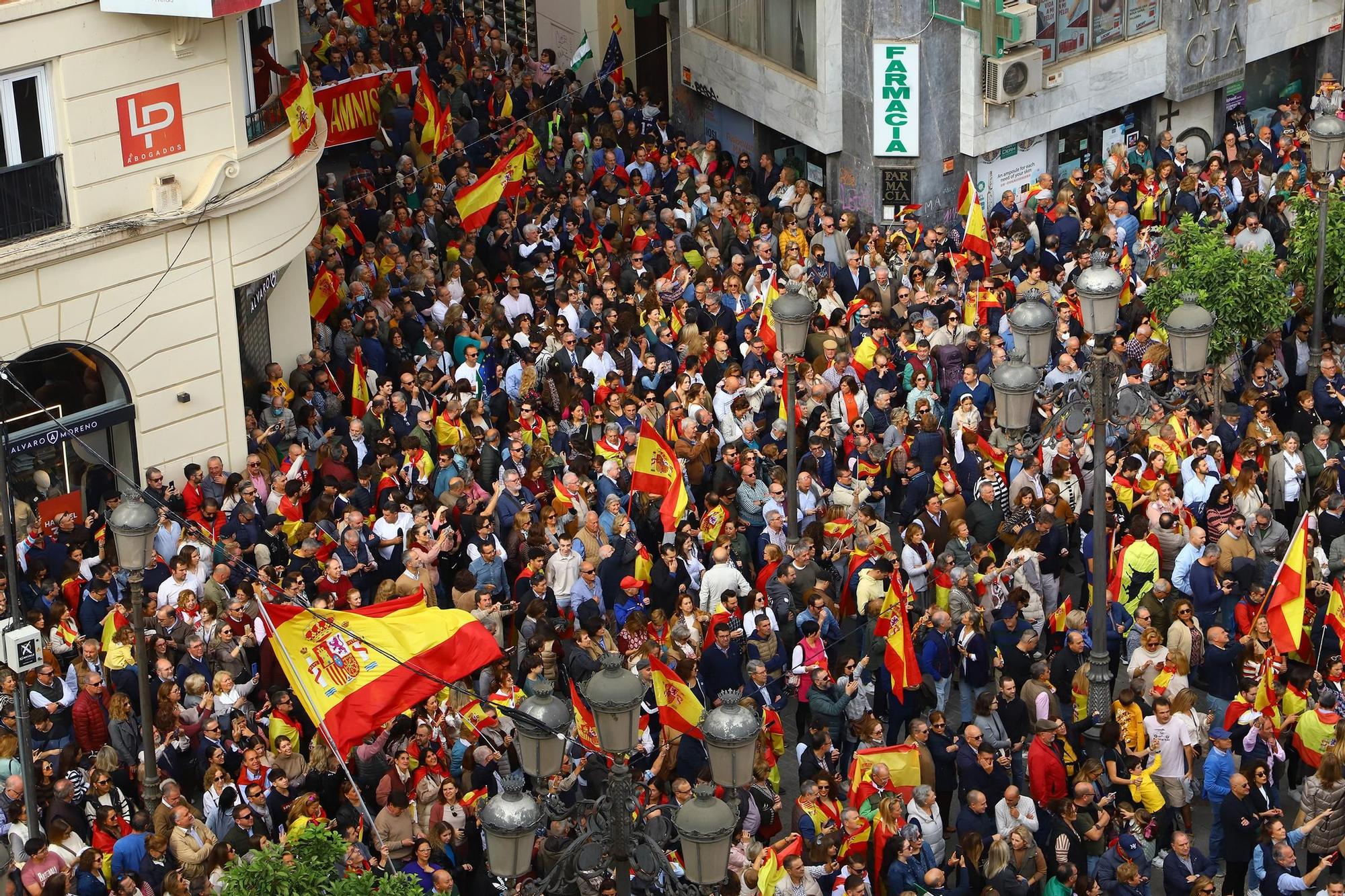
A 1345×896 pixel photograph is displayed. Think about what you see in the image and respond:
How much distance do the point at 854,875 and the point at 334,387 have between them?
1088cm

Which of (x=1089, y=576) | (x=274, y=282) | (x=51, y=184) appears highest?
(x=51, y=184)

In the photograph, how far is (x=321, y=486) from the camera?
2566 cm

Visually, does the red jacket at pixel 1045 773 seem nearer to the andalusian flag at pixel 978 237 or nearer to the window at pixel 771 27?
the andalusian flag at pixel 978 237

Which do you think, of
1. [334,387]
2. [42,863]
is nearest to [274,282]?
[334,387]

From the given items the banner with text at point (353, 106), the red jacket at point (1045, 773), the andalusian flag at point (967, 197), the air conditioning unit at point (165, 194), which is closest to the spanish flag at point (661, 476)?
the red jacket at point (1045, 773)

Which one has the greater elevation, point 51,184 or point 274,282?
point 51,184

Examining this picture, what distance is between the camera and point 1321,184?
28.1 m

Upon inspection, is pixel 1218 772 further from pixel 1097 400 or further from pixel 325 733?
pixel 325 733

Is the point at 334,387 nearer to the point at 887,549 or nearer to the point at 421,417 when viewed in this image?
the point at 421,417

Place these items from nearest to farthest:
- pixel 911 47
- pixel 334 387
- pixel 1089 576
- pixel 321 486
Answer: pixel 1089 576
pixel 321 486
pixel 334 387
pixel 911 47

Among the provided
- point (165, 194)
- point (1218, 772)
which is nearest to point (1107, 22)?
point (165, 194)

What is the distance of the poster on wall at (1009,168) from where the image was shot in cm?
3509

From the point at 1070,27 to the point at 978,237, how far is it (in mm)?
5546

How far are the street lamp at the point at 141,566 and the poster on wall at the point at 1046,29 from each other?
18337 millimetres
